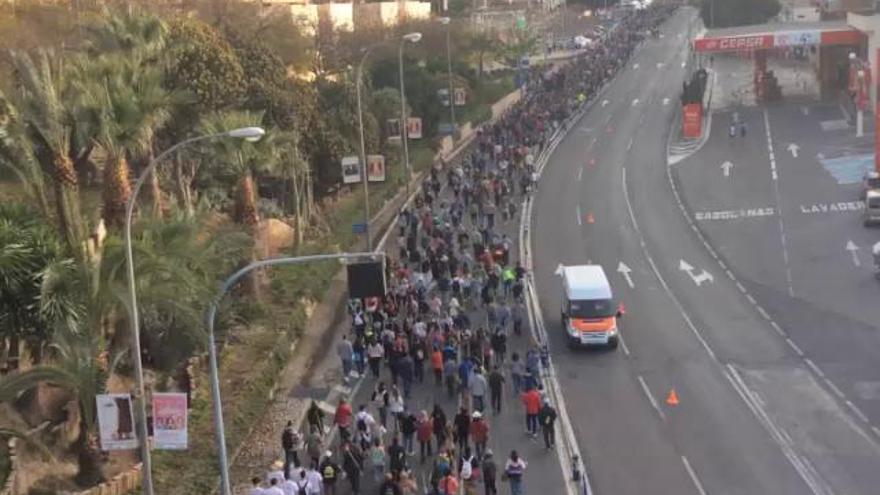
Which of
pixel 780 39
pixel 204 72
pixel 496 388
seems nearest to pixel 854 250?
pixel 496 388

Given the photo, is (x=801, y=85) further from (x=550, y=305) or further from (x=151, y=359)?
(x=151, y=359)

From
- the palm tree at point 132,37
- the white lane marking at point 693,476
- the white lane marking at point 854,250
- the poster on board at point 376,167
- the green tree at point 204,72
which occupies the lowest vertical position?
the white lane marking at point 693,476

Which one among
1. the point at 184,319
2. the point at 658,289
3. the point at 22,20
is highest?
the point at 22,20

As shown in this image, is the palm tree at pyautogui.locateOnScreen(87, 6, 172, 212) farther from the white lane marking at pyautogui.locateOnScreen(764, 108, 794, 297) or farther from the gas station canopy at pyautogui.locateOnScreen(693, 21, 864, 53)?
the gas station canopy at pyautogui.locateOnScreen(693, 21, 864, 53)

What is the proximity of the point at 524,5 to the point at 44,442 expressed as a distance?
138685 millimetres

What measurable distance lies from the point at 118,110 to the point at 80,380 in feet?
20.7

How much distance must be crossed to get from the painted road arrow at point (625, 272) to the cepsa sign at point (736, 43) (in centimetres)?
3421

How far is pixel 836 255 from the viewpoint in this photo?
3934cm

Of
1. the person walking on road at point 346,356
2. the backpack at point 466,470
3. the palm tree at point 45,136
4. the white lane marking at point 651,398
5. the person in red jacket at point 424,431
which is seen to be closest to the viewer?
the backpack at point 466,470

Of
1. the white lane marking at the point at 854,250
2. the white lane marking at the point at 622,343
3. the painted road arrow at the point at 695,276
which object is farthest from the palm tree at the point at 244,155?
the white lane marking at the point at 854,250

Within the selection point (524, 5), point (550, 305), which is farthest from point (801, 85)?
point (524, 5)

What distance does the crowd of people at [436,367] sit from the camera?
2133 centimetres

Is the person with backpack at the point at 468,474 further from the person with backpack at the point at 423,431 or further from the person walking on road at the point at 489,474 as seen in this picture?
the person with backpack at the point at 423,431

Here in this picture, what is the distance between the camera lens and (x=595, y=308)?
30.6 meters
